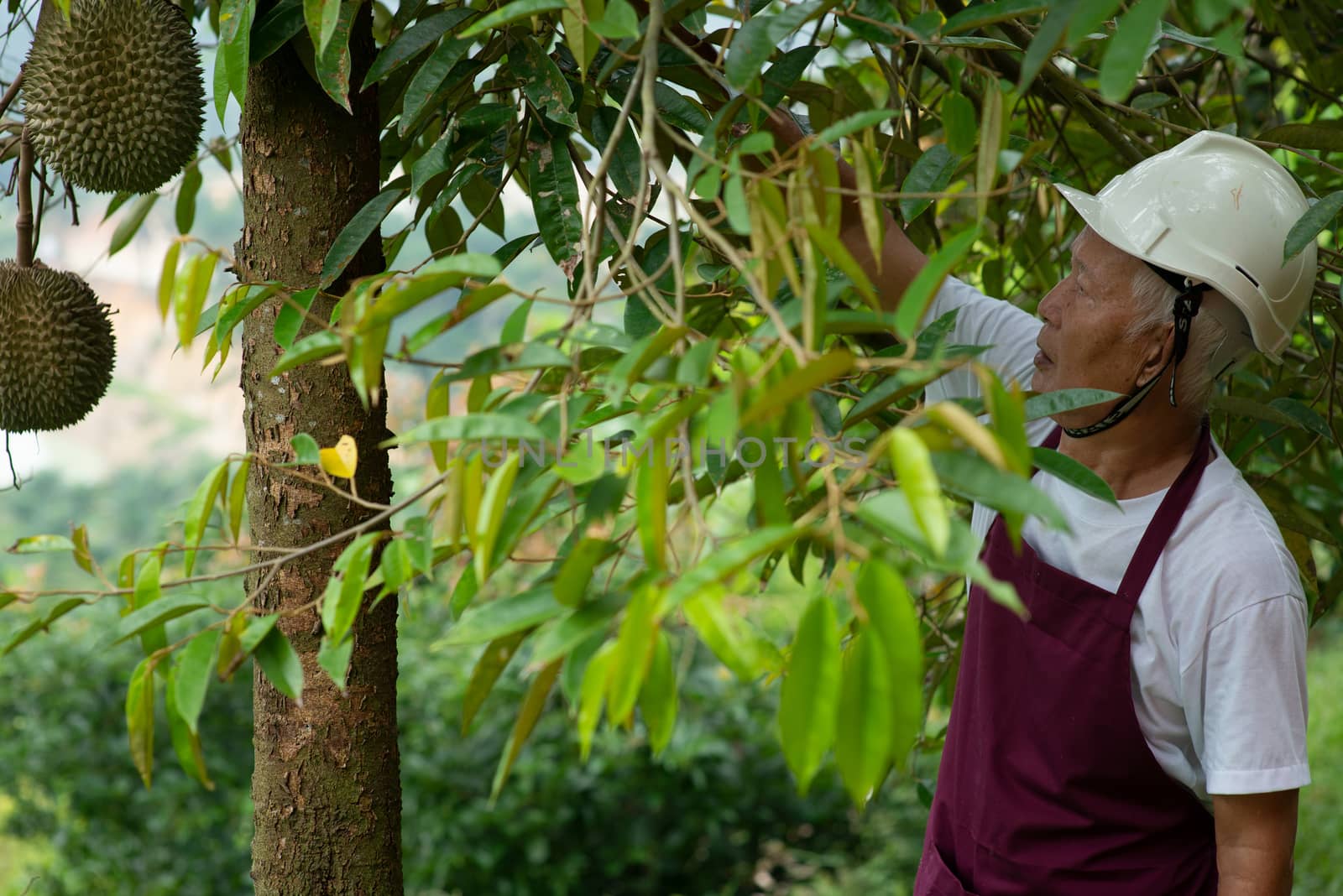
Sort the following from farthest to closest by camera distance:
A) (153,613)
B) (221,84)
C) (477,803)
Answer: (477,803) → (221,84) → (153,613)

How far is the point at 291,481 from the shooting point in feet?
3.24

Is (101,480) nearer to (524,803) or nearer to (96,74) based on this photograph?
(524,803)

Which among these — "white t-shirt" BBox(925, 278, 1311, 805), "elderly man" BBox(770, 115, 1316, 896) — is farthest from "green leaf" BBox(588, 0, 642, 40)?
"white t-shirt" BBox(925, 278, 1311, 805)

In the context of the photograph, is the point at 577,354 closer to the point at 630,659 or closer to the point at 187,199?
the point at 630,659

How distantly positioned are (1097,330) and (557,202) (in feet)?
1.70

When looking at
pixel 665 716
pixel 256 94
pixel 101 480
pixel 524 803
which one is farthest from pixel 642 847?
pixel 101 480

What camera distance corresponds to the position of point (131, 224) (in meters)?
1.29

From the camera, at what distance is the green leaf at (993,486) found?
466 millimetres

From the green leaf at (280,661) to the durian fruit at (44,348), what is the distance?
61cm

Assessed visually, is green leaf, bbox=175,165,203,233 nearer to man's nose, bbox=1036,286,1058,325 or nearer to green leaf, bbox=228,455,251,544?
green leaf, bbox=228,455,251,544

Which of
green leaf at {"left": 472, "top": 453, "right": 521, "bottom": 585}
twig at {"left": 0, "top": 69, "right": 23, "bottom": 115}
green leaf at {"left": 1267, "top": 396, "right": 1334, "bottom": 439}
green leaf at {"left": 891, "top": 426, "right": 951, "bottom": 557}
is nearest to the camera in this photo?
green leaf at {"left": 891, "top": 426, "right": 951, "bottom": 557}

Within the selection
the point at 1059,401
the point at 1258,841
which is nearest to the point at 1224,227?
the point at 1059,401

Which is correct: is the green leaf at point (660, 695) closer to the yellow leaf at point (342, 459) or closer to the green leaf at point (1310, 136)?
the yellow leaf at point (342, 459)

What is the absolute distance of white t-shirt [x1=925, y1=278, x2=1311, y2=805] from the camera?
0.96 metres
